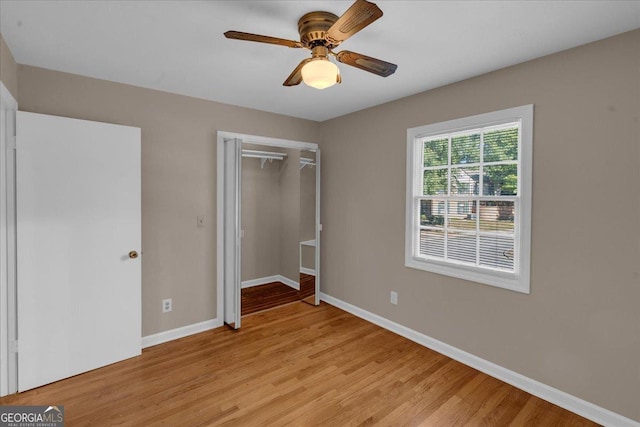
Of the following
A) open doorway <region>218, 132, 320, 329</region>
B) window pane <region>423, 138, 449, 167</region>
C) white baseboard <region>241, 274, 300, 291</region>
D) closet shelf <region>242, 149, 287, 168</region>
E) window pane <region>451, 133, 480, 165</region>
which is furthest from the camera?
white baseboard <region>241, 274, 300, 291</region>

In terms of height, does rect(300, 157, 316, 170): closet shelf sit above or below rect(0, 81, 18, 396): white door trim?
above

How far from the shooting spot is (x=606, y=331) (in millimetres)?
1989

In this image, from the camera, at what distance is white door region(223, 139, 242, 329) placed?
3.32 metres

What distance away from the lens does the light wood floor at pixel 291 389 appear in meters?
2.02

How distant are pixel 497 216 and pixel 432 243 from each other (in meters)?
0.67

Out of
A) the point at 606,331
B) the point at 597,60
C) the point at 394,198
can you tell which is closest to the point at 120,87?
the point at 394,198

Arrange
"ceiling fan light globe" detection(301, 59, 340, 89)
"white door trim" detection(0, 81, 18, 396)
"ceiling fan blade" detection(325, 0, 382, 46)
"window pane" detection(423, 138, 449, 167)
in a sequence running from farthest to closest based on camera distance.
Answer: "window pane" detection(423, 138, 449, 167) < "white door trim" detection(0, 81, 18, 396) < "ceiling fan light globe" detection(301, 59, 340, 89) < "ceiling fan blade" detection(325, 0, 382, 46)

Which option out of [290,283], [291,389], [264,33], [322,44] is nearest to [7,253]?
[291,389]

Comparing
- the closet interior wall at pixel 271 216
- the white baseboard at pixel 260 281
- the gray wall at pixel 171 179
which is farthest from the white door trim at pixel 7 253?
the white baseboard at pixel 260 281

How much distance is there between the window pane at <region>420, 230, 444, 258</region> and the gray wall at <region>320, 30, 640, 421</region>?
21 cm

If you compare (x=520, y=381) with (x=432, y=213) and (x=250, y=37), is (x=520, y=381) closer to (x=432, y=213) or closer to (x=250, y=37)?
(x=432, y=213)

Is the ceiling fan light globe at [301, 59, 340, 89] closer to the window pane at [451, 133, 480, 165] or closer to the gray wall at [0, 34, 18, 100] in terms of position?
the window pane at [451, 133, 480, 165]

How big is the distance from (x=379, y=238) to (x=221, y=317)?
199 centimetres

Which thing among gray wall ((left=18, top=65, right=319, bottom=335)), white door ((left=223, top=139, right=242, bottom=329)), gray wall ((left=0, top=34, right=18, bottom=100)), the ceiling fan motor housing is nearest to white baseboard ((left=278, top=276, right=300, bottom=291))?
white door ((left=223, top=139, right=242, bottom=329))
